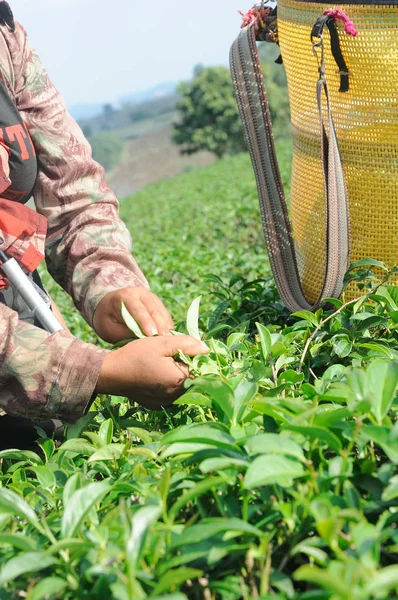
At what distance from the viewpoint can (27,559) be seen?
929mm

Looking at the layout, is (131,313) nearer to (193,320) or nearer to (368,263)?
(193,320)

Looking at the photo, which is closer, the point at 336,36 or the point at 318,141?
the point at 336,36

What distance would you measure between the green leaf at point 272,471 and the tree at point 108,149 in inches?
3216

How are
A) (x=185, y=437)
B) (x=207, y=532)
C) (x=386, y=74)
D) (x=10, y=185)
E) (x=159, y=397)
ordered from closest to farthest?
1. (x=207, y=532)
2. (x=185, y=437)
3. (x=159, y=397)
4. (x=386, y=74)
5. (x=10, y=185)

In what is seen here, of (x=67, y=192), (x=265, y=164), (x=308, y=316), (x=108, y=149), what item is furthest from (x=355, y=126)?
(x=108, y=149)

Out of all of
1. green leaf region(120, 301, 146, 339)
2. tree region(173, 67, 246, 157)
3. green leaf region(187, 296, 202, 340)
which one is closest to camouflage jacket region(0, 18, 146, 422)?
green leaf region(120, 301, 146, 339)

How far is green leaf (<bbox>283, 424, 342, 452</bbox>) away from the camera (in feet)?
3.32

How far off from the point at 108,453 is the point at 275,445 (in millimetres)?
524

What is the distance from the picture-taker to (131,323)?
1858 mm

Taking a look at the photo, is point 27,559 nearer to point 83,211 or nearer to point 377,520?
point 377,520

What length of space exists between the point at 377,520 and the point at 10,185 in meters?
1.61

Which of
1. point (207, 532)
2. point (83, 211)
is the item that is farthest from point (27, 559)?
point (83, 211)

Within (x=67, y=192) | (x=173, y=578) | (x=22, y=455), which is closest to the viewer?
(x=173, y=578)

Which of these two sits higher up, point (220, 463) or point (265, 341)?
point (220, 463)
